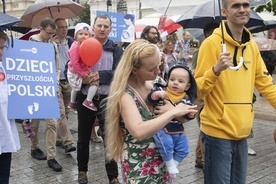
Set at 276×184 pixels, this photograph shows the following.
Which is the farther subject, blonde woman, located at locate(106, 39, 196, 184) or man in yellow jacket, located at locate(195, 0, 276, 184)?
man in yellow jacket, located at locate(195, 0, 276, 184)

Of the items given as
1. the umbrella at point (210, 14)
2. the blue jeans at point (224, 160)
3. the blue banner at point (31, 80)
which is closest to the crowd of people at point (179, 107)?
the blue jeans at point (224, 160)

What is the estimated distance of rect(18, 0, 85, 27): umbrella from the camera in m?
6.97

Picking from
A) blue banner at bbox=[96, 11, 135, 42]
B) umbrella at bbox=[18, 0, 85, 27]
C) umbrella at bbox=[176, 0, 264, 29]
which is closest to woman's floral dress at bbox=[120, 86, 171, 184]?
umbrella at bbox=[176, 0, 264, 29]

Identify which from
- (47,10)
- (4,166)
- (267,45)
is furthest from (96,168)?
(267,45)

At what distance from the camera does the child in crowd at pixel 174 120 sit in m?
2.14

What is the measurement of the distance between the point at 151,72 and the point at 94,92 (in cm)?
198

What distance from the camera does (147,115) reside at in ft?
7.04

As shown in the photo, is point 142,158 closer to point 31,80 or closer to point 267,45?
point 31,80

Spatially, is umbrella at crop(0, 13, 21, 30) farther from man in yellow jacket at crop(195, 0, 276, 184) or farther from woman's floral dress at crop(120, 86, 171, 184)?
man in yellow jacket at crop(195, 0, 276, 184)

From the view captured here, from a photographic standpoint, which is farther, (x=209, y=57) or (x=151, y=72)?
(x=209, y=57)

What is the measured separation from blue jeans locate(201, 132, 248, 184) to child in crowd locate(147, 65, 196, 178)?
1.36 feet

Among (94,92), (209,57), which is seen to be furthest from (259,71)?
(94,92)

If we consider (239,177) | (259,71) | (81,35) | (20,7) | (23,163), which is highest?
(20,7)

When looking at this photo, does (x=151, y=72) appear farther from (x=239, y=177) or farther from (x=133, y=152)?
(x=239, y=177)
